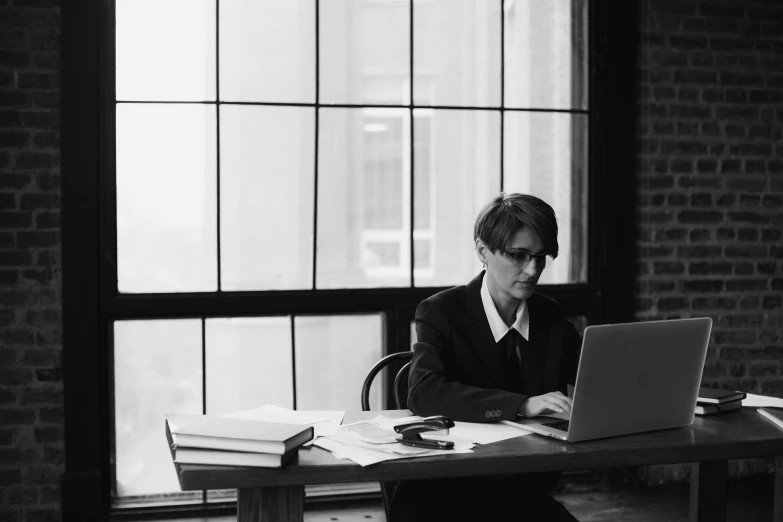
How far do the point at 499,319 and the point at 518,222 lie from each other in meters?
0.31

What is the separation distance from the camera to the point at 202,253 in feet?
12.6

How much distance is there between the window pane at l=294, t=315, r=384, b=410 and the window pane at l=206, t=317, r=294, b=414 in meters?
0.06

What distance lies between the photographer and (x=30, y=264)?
11.9 ft

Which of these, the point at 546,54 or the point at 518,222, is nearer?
the point at 518,222

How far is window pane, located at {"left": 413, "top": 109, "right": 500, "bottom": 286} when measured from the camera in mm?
4031

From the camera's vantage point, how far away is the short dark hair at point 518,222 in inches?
98.0

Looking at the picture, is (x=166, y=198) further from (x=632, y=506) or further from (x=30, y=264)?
(x=632, y=506)

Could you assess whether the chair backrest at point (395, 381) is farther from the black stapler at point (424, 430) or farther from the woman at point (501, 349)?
the black stapler at point (424, 430)

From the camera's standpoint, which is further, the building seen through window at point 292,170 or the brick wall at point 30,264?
the building seen through window at point 292,170

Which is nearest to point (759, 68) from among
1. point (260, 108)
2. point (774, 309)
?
point (774, 309)

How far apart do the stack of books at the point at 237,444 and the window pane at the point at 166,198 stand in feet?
6.46

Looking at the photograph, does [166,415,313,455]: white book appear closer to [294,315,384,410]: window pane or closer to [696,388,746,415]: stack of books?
[696,388,746,415]: stack of books

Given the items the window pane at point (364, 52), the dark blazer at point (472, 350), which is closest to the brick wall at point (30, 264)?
the window pane at point (364, 52)

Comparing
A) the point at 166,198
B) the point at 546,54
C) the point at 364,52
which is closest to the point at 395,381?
the point at 166,198
